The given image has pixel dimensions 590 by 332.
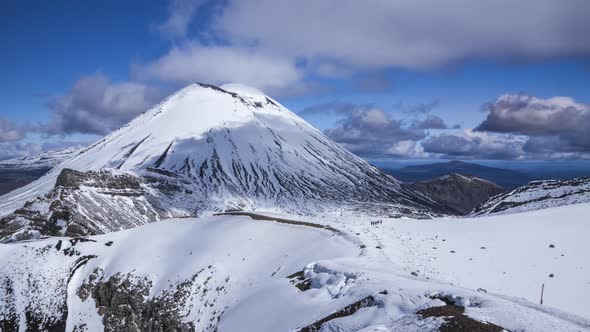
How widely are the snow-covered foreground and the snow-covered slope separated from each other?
68.8m

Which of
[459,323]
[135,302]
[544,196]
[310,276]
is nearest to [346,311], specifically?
[459,323]

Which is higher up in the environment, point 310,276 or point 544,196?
point 544,196

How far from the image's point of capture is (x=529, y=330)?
14.7 metres

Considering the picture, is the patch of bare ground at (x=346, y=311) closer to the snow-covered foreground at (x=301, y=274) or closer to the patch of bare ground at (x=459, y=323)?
the snow-covered foreground at (x=301, y=274)

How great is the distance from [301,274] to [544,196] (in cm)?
11952

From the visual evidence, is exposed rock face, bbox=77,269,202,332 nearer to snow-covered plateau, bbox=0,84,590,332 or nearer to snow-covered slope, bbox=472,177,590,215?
snow-covered plateau, bbox=0,84,590,332

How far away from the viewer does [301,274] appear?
3158cm

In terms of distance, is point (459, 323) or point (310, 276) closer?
point (459, 323)

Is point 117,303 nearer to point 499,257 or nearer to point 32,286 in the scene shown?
point 32,286

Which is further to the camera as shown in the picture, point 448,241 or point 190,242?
point 190,242

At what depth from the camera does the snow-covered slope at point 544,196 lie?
100062mm

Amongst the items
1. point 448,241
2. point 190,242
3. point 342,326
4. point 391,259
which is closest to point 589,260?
point 448,241

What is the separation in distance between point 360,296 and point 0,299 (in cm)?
5697

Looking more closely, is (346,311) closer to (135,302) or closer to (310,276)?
(310,276)
